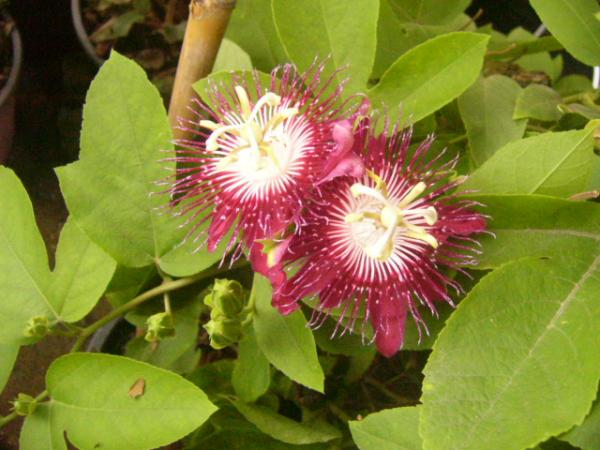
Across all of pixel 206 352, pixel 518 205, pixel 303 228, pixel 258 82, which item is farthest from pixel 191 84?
pixel 206 352

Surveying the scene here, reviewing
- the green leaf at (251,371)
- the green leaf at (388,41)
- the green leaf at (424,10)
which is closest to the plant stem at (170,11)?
the green leaf at (424,10)

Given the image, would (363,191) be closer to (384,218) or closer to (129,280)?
(384,218)

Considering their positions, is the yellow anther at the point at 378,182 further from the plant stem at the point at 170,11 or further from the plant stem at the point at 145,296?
the plant stem at the point at 170,11

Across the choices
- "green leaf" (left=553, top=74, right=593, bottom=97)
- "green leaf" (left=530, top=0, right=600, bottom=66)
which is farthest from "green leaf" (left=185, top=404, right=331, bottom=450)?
"green leaf" (left=553, top=74, right=593, bottom=97)

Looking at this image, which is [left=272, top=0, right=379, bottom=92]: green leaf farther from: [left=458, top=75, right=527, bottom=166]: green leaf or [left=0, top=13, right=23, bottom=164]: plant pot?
[left=0, top=13, right=23, bottom=164]: plant pot

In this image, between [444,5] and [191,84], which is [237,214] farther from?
[444,5]

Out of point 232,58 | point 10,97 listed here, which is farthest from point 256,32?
point 10,97
